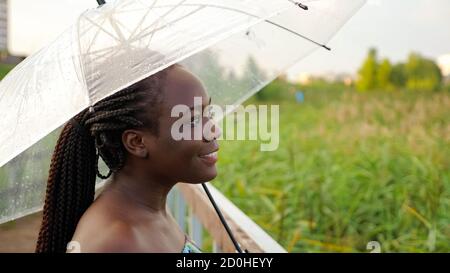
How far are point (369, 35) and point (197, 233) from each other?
326cm

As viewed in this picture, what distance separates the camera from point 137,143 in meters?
1.56

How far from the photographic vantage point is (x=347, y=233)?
406 centimetres

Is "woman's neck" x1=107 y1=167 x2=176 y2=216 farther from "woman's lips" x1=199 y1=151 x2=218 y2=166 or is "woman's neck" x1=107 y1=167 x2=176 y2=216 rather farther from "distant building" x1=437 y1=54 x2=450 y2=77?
"distant building" x1=437 y1=54 x2=450 y2=77

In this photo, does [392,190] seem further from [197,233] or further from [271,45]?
[271,45]

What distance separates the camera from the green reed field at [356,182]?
388cm

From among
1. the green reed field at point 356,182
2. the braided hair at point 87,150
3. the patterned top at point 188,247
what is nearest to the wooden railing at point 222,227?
the patterned top at point 188,247

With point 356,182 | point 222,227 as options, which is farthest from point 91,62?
point 356,182

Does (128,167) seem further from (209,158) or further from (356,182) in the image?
(356,182)

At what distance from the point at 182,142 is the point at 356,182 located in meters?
3.10

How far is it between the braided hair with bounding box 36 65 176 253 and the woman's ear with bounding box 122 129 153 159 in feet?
0.04

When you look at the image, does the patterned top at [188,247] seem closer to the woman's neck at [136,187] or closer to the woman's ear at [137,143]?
the woman's neck at [136,187]

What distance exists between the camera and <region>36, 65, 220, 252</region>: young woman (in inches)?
60.4

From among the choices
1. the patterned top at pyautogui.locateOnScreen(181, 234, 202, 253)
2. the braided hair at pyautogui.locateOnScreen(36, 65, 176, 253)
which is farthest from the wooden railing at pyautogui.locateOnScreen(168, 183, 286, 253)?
the braided hair at pyautogui.locateOnScreen(36, 65, 176, 253)

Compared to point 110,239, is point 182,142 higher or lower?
higher
